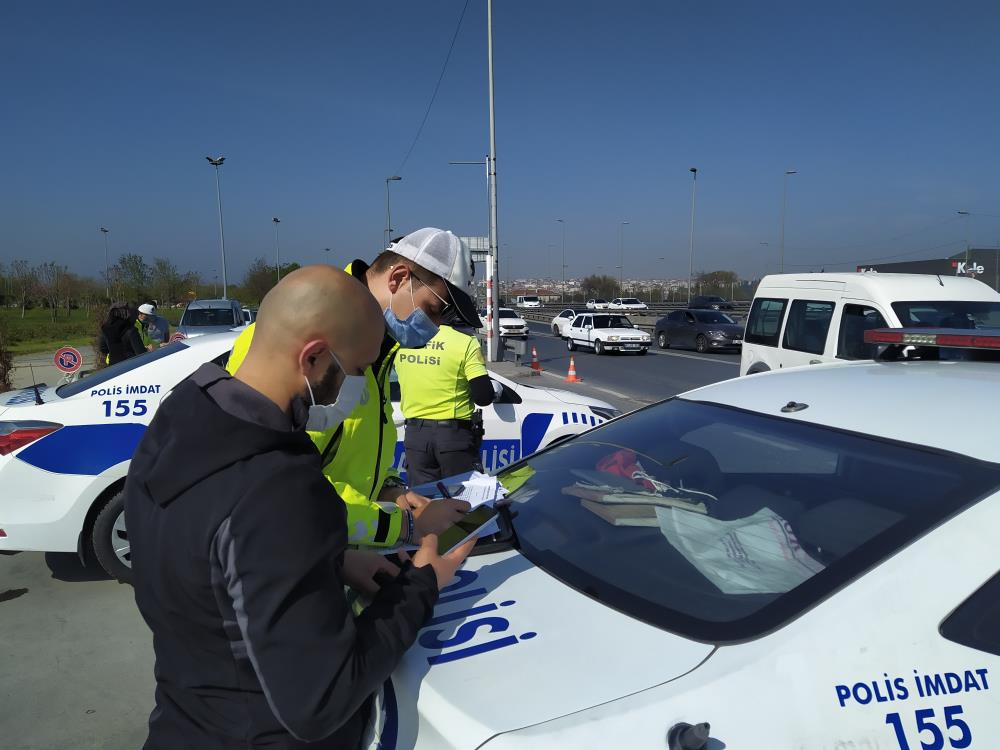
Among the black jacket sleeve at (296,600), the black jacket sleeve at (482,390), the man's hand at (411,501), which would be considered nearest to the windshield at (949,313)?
the black jacket sleeve at (482,390)

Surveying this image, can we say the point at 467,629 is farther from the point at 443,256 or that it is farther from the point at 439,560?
the point at 443,256

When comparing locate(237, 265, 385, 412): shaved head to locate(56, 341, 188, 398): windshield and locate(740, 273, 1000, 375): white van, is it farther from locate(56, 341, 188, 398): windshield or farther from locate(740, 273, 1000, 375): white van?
locate(740, 273, 1000, 375): white van

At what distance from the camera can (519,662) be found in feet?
4.47

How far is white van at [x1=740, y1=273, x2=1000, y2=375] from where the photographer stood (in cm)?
770

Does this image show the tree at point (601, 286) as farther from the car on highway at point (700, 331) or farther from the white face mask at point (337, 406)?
the white face mask at point (337, 406)

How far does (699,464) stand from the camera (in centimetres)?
232

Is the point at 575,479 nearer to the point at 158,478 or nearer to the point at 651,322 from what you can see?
the point at 158,478

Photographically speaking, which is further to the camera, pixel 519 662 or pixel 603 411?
pixel 603 411

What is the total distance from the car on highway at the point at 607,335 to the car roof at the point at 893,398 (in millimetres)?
20280

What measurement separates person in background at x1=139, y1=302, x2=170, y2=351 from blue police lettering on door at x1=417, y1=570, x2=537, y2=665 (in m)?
9.20

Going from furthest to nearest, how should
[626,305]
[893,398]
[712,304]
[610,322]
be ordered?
[626,305] → [712,304] → [610,322] → [893,398]

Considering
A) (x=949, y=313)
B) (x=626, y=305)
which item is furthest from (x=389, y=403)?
(x=626, y=305)

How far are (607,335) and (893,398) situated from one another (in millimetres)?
21148

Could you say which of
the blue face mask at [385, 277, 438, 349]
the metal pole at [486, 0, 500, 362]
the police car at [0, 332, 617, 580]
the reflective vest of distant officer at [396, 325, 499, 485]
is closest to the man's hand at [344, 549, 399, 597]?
the blue face mask at [385, 277, 438, 349]
